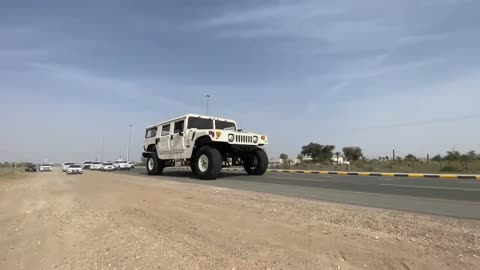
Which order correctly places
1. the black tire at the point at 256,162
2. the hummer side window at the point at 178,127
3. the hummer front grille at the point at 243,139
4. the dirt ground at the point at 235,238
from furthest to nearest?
the hummer side window at the point at 178,127 → the black tire at the point at 256,162 → the hummer front grille at the point at 243,139 → the dirt ground at the point at 235,238

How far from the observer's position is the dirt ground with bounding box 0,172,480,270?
514 centimetres

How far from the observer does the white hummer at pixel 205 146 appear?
1795 cm

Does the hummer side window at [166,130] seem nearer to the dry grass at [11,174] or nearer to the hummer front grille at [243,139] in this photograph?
the hummer front grille at [243,139]

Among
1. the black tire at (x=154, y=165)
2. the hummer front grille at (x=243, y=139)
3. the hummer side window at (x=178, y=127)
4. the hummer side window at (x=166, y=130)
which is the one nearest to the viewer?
the hummer front grille at (x=243, y=139)

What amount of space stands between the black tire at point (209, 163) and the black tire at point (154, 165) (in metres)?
5.12

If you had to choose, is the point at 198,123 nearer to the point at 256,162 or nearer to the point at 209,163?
the point at 209,163

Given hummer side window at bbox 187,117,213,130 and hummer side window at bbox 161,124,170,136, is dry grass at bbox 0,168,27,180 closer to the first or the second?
hummer side window at bbox 161,124,170,136

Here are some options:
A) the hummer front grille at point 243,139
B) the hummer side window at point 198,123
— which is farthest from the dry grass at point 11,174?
the hummer front grille at point 243,139

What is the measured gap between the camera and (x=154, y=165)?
23422 millimetres

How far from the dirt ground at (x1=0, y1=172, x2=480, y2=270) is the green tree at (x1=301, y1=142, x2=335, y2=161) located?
7215cm

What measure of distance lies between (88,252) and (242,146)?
12.7 m

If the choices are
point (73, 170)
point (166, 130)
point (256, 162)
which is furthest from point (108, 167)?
point (256, 162)

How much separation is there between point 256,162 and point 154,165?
20.6ft

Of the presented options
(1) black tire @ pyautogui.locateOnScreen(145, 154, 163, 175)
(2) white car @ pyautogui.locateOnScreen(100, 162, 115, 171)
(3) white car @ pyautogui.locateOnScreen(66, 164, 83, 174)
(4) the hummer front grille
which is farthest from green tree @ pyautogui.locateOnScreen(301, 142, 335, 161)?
(4) the hummer front grille
